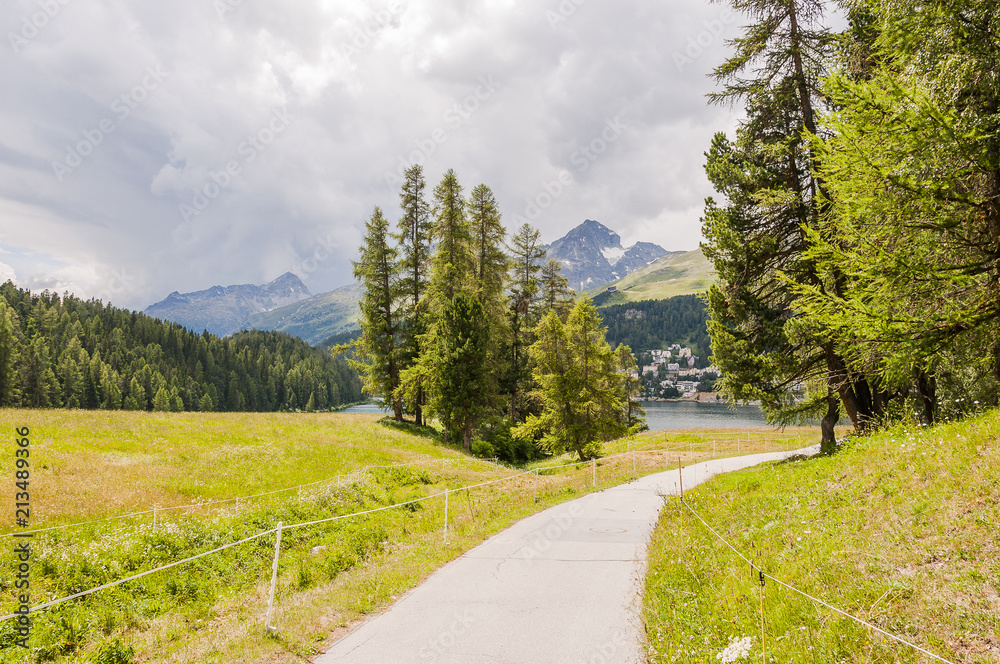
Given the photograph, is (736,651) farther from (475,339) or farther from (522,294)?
(522,294)

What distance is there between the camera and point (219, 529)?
11336 mm

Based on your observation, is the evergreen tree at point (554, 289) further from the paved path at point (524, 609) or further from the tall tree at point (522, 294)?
the paved path at point (524, 609)

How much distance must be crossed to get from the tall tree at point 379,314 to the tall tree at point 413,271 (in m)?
0.77

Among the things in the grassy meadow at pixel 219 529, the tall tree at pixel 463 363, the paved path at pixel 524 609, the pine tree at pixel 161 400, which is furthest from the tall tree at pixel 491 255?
the pine tree at pixel 161 400

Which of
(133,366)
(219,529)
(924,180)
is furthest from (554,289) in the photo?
(133,366)

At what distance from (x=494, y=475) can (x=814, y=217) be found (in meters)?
18.6

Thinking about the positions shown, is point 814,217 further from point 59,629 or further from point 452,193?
point 452,193

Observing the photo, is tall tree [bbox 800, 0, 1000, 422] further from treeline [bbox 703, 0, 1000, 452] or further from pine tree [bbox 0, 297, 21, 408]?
pine tree [bbox 0, 297, 21, 408]

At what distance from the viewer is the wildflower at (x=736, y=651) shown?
4.89 meters

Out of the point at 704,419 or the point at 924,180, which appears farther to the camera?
the point at 704,419

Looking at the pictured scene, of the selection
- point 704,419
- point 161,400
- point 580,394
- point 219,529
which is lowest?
point 704,419

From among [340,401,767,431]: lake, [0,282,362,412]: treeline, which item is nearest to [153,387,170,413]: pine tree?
[0,282,362,412]: treeline

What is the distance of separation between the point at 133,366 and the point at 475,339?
4482 inches

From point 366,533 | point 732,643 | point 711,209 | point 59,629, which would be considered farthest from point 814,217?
point 59,629
